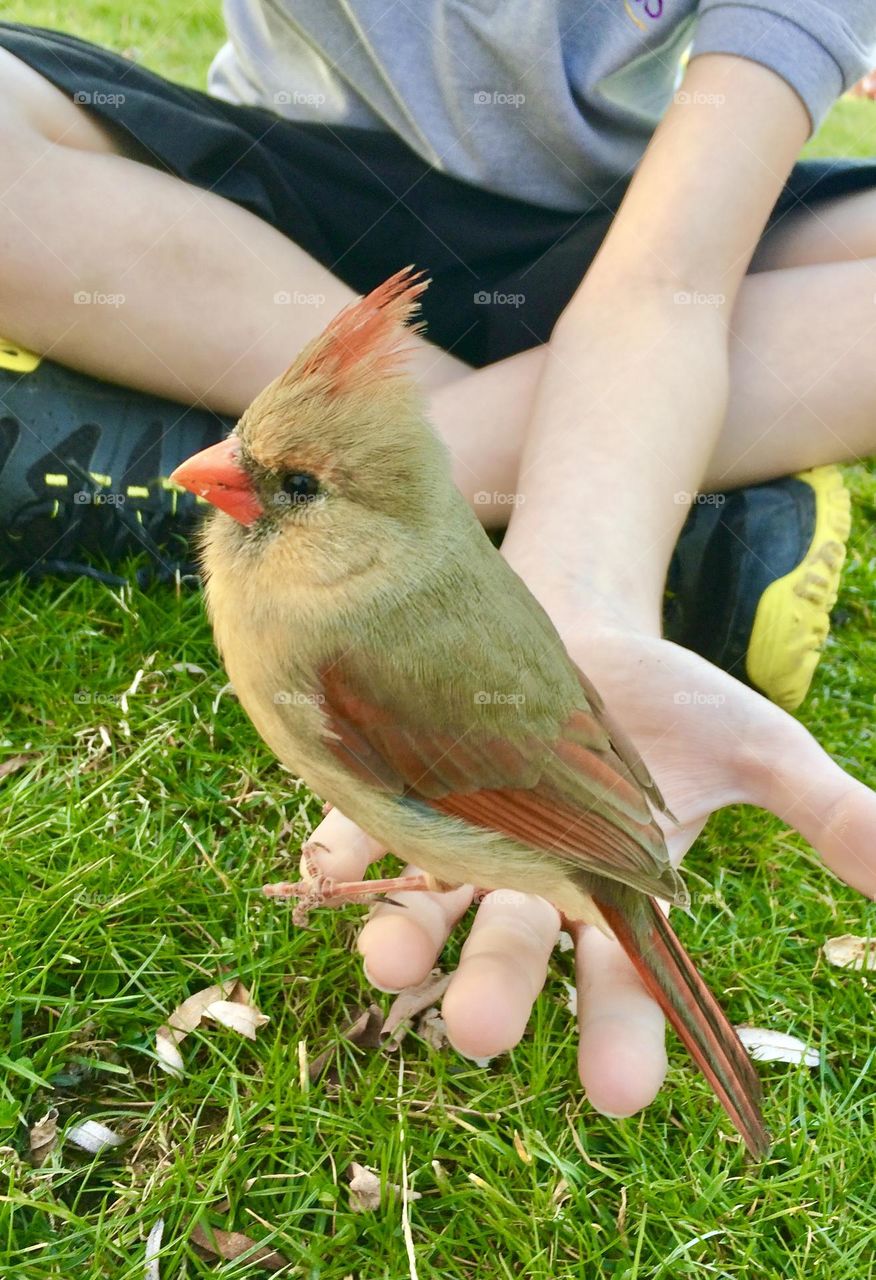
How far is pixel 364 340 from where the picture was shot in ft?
5.42

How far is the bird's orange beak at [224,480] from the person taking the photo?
5.72 ft

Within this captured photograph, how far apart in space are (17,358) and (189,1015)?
2069 millimetres

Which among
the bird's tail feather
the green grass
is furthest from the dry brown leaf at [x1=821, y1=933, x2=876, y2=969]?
the bird's tail feather

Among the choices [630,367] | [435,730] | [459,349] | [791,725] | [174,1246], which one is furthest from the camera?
[459,349]

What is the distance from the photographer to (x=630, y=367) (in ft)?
9.50

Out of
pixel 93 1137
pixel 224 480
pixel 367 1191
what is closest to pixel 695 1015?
pixel 367 1191

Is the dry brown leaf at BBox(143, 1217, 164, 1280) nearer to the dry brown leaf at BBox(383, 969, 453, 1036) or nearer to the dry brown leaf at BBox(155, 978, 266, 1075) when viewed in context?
the dry brown leaf at BBox(155, 978, 266, 1075)

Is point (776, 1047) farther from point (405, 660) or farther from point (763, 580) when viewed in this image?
point (763, 580)

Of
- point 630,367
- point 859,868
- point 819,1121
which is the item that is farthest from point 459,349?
point 819,1121

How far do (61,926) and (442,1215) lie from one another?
0.92 m

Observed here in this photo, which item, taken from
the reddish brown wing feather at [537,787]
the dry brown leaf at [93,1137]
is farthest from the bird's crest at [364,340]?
the dry brown leaf at [93,1137]

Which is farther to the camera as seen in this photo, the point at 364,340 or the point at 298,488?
the point at 298,488

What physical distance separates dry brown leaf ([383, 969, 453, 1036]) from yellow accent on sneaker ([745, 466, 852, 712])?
1.36 m

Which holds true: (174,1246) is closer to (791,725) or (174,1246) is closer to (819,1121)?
(819,1121)
